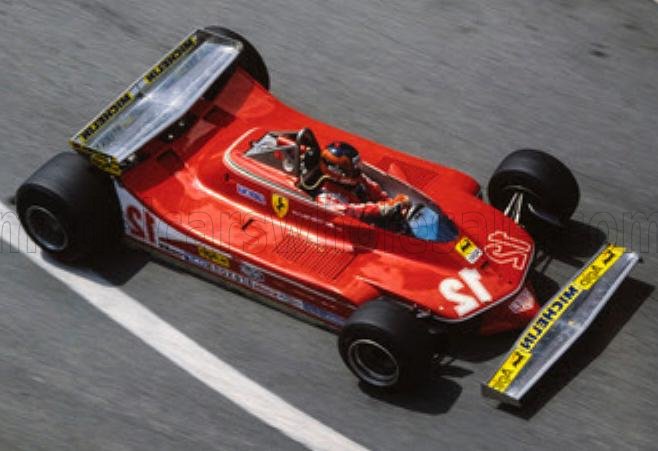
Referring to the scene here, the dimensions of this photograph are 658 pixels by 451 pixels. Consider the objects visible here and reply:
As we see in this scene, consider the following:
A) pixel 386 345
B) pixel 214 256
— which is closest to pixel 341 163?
pixel 214 256

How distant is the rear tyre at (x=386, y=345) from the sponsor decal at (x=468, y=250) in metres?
0.82

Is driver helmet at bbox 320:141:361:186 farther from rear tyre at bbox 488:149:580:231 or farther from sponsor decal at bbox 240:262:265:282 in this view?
rear tyre at bbox 488:149:580:231

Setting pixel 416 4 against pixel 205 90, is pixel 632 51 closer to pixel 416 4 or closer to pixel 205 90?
pixel 416 4

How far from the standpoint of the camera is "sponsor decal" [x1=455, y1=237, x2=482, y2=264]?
28.6 feet

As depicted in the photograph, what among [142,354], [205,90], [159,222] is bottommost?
[142,354]

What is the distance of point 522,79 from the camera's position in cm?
1198

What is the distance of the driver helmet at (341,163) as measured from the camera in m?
8.80

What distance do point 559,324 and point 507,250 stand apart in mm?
775

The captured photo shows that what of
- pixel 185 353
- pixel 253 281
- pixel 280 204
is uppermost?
pixel 280 204

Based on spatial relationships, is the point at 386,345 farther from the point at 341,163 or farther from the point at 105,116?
the point at 105,116

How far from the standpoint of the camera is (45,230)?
31.3 ft

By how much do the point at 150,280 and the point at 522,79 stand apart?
4.92m

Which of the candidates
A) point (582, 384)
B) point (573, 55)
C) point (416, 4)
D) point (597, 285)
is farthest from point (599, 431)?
point (416, 4)

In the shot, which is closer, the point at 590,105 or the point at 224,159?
the point at 224,159
